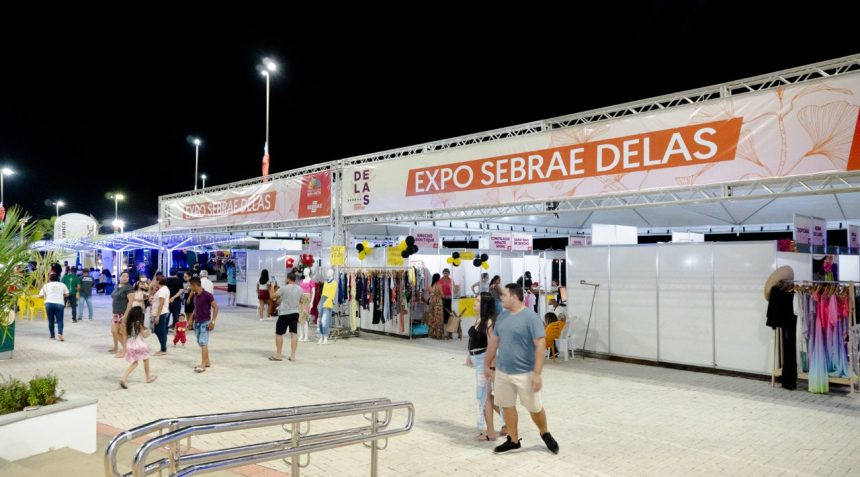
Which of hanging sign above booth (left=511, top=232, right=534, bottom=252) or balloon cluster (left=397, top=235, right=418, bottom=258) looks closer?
balloon cluster (left=397, top=235, right=418, bottom=258)

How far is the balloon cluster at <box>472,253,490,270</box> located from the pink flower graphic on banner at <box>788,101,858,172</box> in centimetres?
941

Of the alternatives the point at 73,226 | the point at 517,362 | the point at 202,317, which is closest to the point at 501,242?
the point at 202,317

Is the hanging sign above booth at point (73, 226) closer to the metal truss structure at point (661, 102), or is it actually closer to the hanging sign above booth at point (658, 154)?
the metal truss structure at point (661, 102)

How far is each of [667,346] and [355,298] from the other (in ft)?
25.4

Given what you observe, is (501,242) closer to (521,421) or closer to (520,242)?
(520,242)

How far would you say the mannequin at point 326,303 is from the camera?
43.4ft

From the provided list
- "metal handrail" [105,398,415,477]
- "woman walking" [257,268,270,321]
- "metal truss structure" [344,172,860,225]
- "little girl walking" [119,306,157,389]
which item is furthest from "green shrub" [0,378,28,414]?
"woman walking" [257,268,270,321]

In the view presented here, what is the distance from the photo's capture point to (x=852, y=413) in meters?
7.26

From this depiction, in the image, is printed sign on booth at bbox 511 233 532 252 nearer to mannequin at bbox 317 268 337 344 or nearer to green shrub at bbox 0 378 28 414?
mannequin at bbox 317 268 337 344

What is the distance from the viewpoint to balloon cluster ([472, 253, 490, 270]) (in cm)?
1589

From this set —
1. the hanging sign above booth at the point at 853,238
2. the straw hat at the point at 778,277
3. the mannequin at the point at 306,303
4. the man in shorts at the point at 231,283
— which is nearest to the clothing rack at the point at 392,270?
the mannequin at the point at 306,303

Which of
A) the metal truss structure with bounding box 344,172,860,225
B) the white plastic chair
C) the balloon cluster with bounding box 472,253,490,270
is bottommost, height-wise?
the white plastic chair

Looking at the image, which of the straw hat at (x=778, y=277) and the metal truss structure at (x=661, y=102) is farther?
the straw hat at (x=778, y=277)

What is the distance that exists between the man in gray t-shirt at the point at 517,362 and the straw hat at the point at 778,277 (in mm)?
5330
